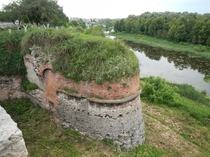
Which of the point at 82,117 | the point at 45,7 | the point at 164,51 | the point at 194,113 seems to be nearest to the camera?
the point at 82,117

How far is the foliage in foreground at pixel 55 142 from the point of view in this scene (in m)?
8.53

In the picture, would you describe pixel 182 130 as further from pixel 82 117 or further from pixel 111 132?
pixel 82 117

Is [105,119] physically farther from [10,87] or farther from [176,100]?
[176,100]

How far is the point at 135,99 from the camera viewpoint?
920 cm

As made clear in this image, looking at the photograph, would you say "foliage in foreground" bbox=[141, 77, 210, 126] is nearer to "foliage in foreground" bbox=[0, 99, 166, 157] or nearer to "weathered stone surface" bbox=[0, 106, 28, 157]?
"foliage in foreground" bbox=[0, 99, 166, 157]

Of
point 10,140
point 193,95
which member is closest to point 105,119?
point 10,140

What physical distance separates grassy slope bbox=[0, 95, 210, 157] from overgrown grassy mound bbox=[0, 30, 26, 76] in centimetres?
162

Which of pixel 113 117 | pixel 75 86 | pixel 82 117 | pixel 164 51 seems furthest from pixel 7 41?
pixel 164 51

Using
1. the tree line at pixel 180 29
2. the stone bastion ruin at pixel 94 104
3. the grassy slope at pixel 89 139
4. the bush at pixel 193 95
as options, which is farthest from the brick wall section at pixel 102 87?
the tree line at pixel 180 29

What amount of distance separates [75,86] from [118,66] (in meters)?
2.02

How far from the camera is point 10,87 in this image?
1129cm

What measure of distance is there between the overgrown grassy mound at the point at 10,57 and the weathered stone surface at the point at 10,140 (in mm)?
7192

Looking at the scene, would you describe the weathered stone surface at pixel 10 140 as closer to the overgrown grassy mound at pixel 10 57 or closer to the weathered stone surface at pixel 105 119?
the weathered stone surface at pixel 105 119

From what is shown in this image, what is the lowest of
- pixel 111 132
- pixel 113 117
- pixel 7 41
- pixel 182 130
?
pixel 182 130
